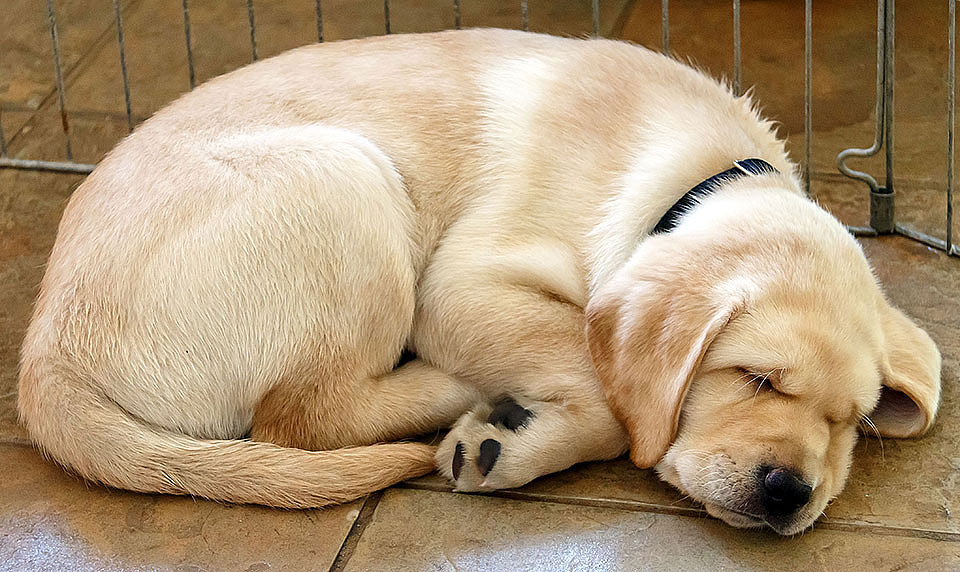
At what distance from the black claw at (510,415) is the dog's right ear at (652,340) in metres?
0.19

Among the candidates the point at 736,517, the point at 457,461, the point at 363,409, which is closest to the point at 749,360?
the point at 736,517

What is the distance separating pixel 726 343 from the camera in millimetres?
2057

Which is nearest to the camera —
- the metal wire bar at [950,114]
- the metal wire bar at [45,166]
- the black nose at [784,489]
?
the black nose at [784,489]

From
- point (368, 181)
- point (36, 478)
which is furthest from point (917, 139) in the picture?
point (36, 478)

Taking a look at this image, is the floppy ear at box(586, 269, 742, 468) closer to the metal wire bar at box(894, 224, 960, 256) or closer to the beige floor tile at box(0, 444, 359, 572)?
the beige floor tile at box(0, 444, 359, 572)

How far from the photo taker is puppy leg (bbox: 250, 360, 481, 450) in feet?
7.50

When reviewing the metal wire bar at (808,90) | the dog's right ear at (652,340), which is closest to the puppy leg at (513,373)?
the dog's right ear at (652,340)

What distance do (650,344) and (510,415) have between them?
370mm

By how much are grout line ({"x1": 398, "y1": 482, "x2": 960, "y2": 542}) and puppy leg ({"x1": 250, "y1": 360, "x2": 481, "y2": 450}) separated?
0.46 ft

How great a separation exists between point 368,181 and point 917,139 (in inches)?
79.2

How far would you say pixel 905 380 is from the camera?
220cm

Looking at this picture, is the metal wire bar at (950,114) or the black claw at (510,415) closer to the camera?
the black claw at (510,415)

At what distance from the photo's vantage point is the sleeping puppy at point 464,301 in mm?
2076

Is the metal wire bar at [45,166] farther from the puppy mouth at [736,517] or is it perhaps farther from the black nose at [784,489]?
the black nose at [784,489]
